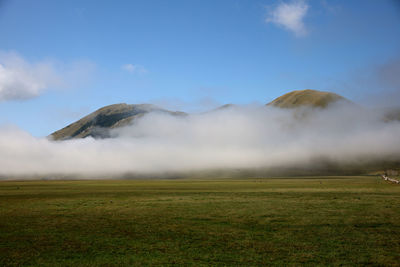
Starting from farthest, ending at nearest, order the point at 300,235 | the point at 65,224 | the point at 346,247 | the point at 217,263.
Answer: the point at 65,224, the point at 300,235, the point at 346,247, the point at 217,263

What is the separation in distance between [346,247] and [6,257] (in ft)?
55.4

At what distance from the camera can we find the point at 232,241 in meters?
19.2

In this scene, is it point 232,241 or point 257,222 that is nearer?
point 232,241

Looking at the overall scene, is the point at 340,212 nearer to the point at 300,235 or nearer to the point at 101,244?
the point at 300,235

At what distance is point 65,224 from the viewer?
25.1 meters

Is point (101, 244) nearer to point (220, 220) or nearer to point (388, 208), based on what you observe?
point (220, 220)

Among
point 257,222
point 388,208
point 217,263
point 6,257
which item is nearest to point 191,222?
point 257,222

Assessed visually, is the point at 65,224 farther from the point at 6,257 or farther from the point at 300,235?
the point at 300,235

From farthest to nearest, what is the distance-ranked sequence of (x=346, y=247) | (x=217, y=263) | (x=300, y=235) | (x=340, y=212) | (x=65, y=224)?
(x=340, y=212), (x=65, y=224), (x=300, y=235), (x=346, y=247), (x=217, y=263)

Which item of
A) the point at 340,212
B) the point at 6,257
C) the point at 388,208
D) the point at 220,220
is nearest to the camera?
the point at 6,257

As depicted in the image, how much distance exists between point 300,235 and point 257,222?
17.3ft

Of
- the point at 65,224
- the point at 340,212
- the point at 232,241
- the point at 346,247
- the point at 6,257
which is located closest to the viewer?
the point at 6,257

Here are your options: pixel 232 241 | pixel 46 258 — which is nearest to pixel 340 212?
pixel 232 241

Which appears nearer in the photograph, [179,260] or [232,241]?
[179,260]
